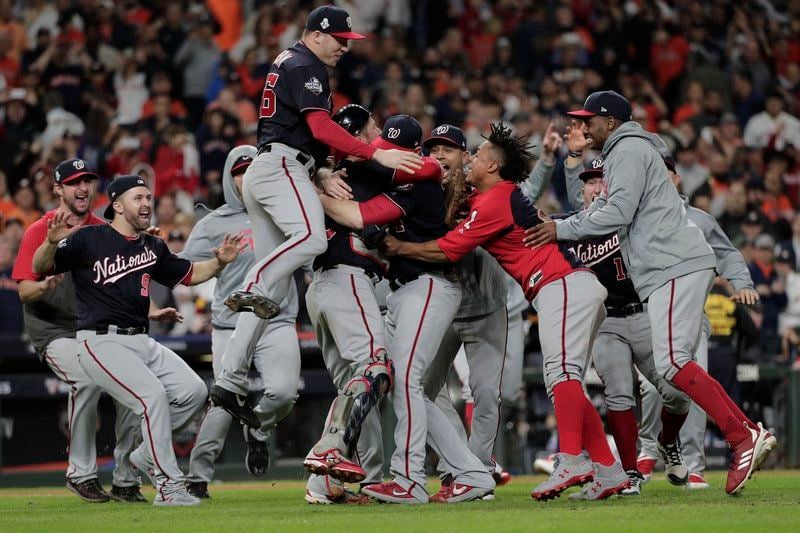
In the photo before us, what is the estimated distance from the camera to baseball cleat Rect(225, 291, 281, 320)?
728cm

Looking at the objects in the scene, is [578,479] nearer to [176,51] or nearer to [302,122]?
[302,122]

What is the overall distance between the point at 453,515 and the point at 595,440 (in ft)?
4.44

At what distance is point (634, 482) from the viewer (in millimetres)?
8305

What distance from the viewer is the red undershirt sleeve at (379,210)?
756 cm

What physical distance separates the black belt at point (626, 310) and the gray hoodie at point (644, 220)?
3.16 feet

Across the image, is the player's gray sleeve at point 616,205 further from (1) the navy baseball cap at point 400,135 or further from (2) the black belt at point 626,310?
(2) the black belt at point 626,310

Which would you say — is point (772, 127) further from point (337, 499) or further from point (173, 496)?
point (173, 496)

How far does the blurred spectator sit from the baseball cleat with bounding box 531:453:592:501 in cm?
1163

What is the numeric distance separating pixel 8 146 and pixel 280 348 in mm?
7806

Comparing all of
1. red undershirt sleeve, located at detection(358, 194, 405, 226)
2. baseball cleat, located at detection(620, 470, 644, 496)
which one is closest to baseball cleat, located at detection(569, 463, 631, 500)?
baseball cleat, located at detection(620, 470, 644, 496)

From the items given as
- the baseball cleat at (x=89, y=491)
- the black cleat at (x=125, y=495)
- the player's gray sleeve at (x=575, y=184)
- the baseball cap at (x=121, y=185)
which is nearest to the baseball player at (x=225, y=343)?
the black cleat at (x=125, y=495)

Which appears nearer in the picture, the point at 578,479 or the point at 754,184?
the point at 578,479

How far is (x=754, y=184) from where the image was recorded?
55.1 ft

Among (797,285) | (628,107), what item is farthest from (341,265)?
(797,285)
